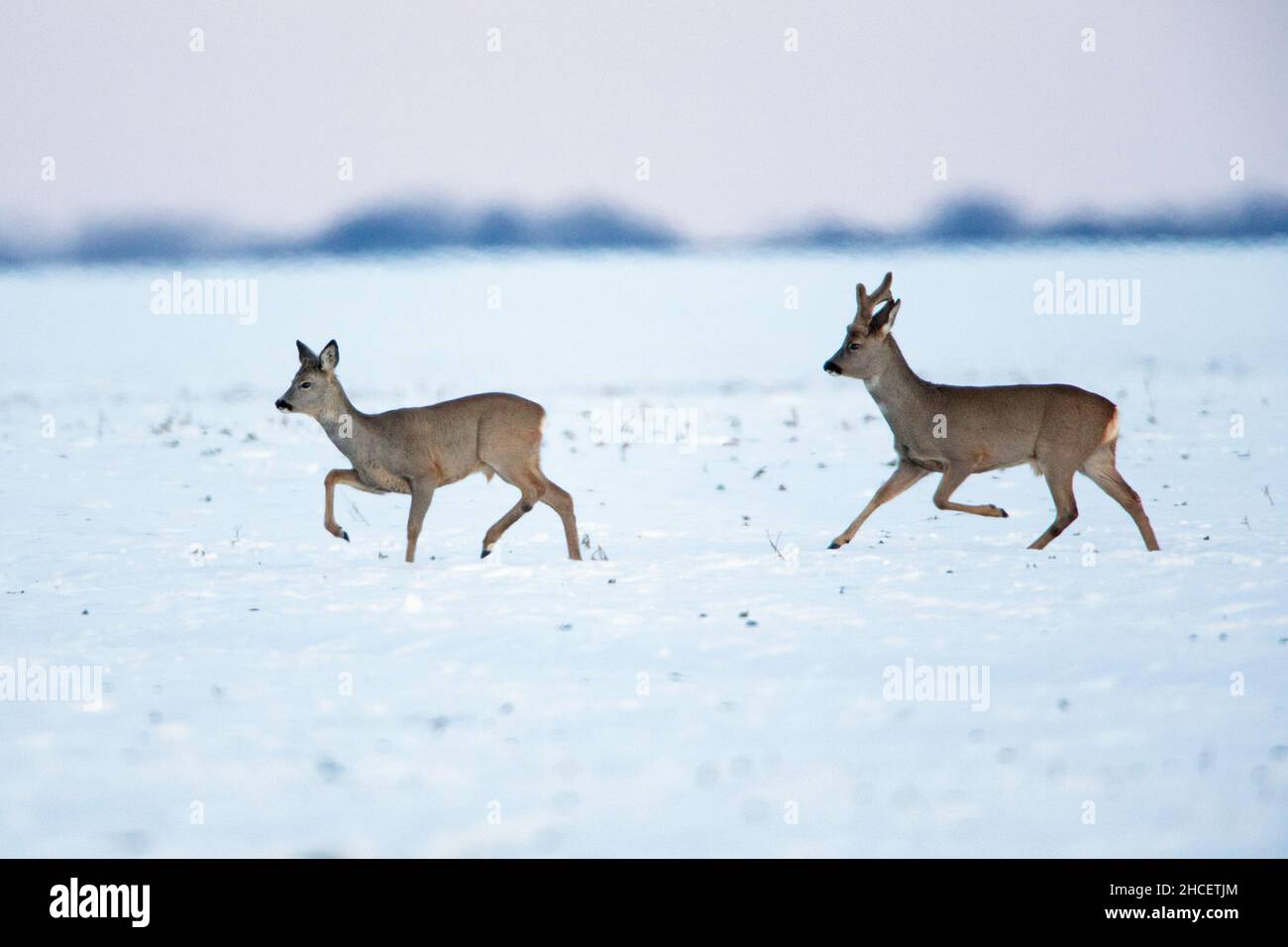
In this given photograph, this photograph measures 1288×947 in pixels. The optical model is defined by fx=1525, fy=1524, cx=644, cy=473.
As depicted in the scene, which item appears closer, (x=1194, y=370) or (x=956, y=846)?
(x=956, y=846)

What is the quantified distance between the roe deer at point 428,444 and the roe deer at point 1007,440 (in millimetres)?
2141

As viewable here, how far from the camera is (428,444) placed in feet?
34.2

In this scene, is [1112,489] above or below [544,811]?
above

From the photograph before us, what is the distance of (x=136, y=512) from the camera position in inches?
509

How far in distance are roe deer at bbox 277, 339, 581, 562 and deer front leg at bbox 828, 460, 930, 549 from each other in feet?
6.12

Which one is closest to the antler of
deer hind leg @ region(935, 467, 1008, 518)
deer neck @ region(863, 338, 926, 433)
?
deer neck @ region(863, 338, 926, 433)

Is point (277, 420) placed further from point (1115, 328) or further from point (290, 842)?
point (1115, 328)

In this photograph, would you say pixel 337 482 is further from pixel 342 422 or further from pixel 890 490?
pixel 890 490

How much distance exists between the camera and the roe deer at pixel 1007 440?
34.7ft

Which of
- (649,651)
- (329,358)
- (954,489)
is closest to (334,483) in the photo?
(329,358)

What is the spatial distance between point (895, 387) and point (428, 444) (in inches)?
133

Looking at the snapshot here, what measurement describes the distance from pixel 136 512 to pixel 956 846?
9756mm

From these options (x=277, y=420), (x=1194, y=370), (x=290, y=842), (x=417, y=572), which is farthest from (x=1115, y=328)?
(x=290, y=842)

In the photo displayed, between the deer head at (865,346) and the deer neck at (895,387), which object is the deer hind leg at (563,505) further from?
the deer neck at (895,387)
